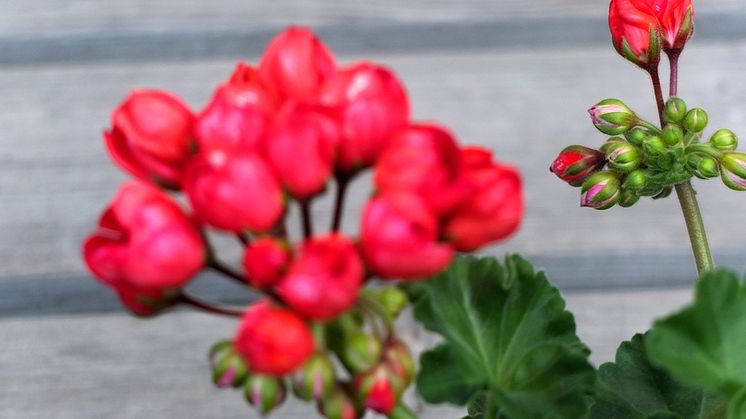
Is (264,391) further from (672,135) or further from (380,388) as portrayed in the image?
(672,135)

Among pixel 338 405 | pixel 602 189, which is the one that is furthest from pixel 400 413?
pixel 602 189

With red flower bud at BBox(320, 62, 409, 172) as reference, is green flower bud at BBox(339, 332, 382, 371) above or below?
below

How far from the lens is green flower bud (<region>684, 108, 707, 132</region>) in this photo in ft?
1.00

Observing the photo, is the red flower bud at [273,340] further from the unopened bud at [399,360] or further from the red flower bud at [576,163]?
the red flower bud at [576,163]

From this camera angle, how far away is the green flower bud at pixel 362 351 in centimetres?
21

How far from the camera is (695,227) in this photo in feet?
1.00

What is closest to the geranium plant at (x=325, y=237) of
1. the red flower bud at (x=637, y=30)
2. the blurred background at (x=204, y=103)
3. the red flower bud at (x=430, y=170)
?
the red flower bud at (x=430, y=170)

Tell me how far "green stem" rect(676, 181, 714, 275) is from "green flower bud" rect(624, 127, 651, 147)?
2cm

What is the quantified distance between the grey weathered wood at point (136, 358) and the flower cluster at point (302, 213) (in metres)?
0.40

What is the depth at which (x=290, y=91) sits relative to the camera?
0.72 ft

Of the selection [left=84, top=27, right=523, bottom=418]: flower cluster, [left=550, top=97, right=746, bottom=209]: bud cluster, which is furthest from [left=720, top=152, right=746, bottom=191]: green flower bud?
[left=84, top=27, right=523, bottom=418]: flower cluster

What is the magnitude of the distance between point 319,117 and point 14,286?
0.48 metres

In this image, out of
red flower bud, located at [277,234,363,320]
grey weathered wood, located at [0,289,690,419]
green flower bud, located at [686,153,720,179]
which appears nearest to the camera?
red flower bud, located at [277,234,363,320]

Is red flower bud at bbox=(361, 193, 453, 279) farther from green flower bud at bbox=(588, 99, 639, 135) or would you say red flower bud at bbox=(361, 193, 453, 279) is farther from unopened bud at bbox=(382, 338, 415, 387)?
green flower bud at bbox=(588, 99, 639, 135)
